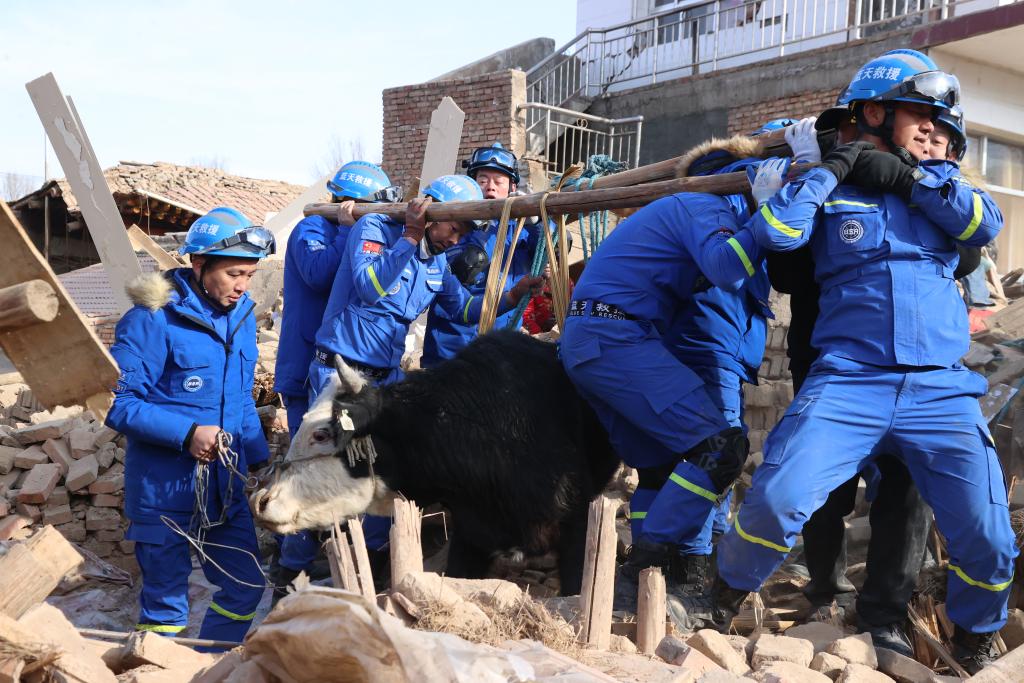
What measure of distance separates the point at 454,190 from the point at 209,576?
8.43 ft

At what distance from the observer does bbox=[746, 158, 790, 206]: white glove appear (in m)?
4.05

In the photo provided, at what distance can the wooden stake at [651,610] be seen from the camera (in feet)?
12.1

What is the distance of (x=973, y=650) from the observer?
3910mm

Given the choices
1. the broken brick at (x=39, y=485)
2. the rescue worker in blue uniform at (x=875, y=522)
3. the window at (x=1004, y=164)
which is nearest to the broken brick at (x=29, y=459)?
the broken brick at (x=39, y=485)

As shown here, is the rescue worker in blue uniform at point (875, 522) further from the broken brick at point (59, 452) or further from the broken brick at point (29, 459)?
the broken brick at point (29, 459)

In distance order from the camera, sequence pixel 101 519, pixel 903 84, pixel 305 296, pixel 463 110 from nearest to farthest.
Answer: pixel 903 84, pixel 305 296, pixel 101 519, pixel 463 110

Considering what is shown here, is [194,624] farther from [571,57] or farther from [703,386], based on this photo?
[571,57]

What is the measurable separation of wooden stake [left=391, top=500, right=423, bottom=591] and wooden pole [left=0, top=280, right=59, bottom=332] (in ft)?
4.54

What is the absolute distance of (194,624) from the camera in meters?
6.02

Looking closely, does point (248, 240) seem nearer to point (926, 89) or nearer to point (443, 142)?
point (926, 89)

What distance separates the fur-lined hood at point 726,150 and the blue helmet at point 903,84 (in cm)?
61

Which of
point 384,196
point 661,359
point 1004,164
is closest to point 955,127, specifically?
point 661,359

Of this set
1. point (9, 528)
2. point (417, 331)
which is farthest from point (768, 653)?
point (9, 528)

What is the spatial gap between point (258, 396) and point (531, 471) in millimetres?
4256
